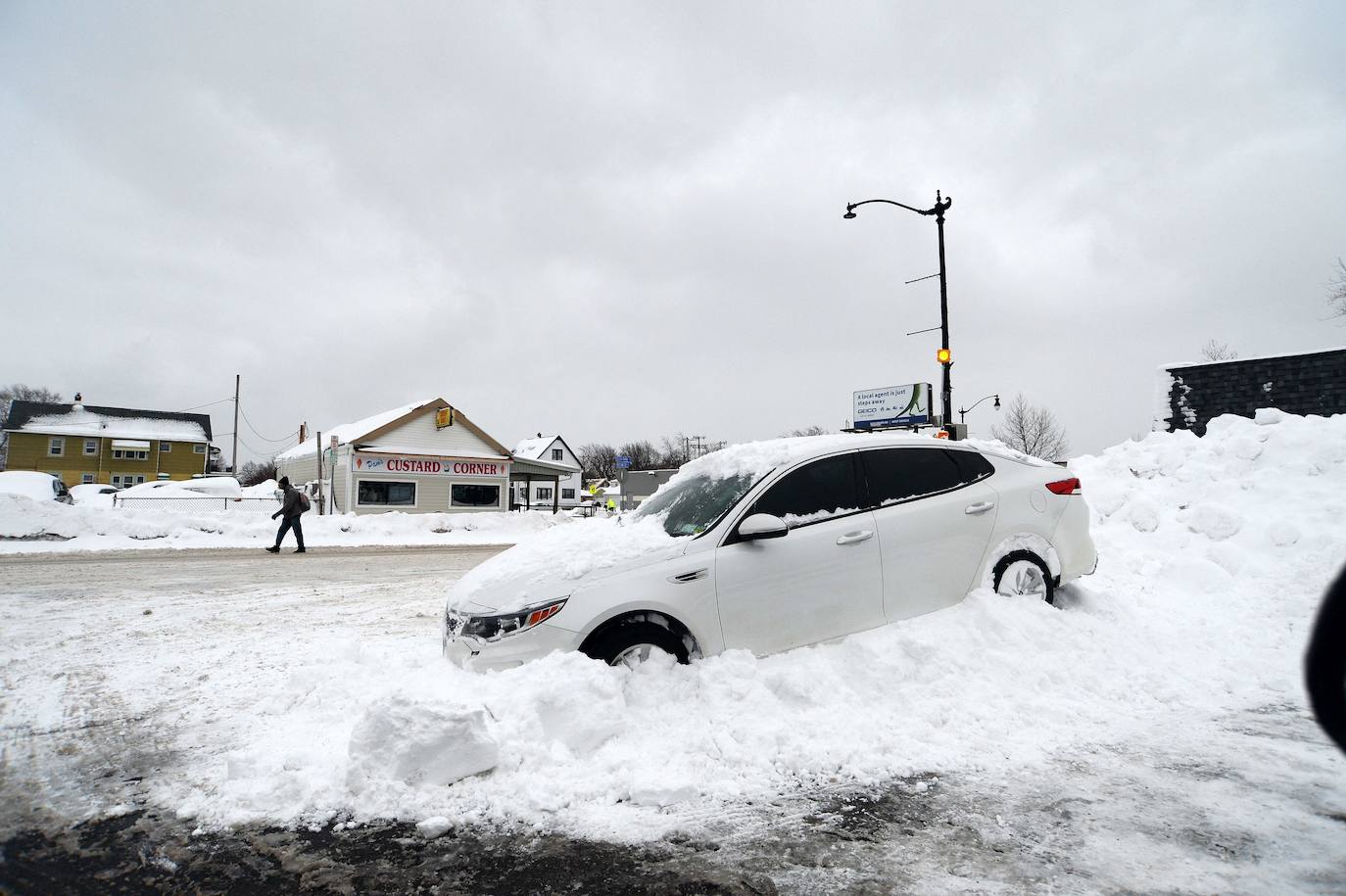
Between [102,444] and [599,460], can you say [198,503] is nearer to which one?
[102,444]

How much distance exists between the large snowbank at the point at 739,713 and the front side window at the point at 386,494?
89.3ft

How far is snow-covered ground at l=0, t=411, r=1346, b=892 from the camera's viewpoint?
3104 millimetres

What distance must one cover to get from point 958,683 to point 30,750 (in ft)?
18.2

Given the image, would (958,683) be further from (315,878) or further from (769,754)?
(315,878)

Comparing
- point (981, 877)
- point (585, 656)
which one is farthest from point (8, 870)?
point (981, 877)

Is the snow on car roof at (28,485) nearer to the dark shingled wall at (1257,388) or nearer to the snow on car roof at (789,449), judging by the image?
the snow on car roof at (789,449)

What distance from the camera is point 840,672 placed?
14.0 ft

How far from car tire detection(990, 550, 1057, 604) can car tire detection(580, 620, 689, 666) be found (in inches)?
103

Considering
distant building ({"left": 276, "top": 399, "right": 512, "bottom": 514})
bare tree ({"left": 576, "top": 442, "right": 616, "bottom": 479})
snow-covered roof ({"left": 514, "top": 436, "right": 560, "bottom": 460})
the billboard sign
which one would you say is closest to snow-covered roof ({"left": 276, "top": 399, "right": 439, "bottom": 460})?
distant building ({"left": 276, "top": 399, "right": 512, "bottom": 514})

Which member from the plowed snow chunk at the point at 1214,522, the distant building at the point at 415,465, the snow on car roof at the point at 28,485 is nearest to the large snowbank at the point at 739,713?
the plowed snow chunk at the point at 1214,522

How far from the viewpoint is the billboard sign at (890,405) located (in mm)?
17764

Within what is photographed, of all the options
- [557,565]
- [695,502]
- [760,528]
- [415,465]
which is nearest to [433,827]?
[557,565]

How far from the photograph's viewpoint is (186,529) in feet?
67.6

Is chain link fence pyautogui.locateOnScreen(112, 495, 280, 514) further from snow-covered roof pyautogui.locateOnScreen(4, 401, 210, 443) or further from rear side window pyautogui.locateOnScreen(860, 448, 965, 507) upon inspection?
snow-covered roof pyautogui.locateOnScreen(4, 401, 210, 443)
